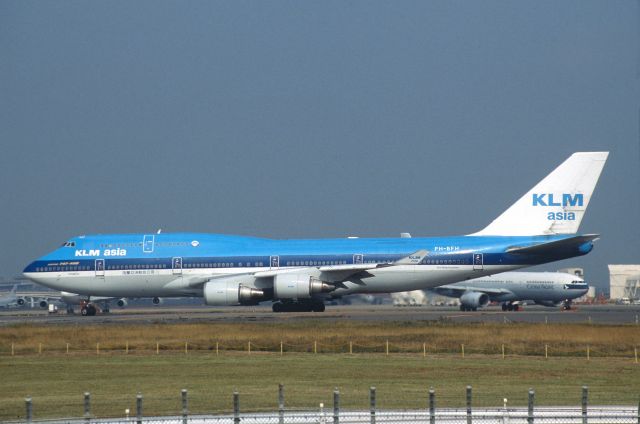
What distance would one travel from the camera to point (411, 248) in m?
58.8

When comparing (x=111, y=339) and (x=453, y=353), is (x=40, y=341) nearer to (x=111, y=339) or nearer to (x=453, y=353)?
(x=111, y=339)

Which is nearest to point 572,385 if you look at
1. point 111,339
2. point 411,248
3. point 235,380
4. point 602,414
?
point 602,414

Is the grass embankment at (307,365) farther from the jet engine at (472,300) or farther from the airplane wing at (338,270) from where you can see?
the jet engine at (472,300)

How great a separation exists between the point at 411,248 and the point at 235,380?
32.0m

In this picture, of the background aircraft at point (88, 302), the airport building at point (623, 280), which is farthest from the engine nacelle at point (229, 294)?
the airport building at point (623, 280)

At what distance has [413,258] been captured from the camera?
57.6 meters

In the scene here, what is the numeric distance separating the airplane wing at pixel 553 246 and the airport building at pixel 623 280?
333ft

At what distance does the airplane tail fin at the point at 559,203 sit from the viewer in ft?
201

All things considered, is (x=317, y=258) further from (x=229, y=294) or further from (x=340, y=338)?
(x=340, y=338)

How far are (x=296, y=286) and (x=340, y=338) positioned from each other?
56.0 feet

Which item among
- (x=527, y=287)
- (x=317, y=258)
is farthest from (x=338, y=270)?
(x=527, y=287)

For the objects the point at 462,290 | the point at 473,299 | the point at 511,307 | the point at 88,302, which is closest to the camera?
the point at 88,302

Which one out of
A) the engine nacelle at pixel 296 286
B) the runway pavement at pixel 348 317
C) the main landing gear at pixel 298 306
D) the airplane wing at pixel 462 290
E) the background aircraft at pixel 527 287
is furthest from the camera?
the background aircraft at pixel 527 287

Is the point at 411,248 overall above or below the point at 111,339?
above
